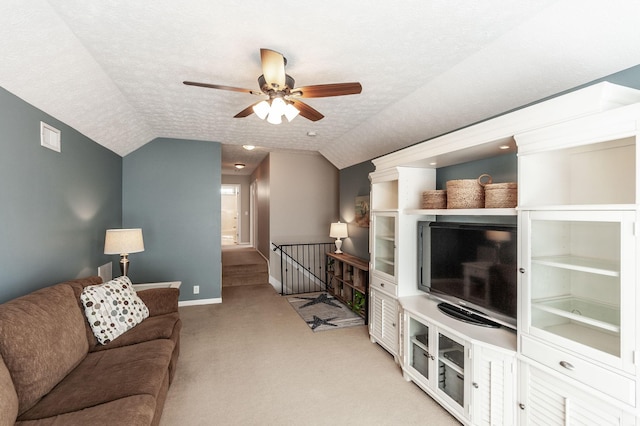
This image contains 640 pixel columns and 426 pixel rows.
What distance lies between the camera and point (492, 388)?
193cm

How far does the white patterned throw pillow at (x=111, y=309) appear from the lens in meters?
2.29

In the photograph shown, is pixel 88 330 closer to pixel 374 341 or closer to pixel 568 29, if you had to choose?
pixel 374 341

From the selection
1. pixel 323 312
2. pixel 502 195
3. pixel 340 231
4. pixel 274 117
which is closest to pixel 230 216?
pixel 340 231

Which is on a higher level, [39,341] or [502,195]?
[502,195]

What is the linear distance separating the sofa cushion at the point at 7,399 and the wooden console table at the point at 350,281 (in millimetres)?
3338

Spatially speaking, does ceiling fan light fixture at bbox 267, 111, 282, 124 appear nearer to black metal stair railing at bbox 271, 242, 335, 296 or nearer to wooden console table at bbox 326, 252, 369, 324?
wooden console table at bbox 326, 252, 369, 324

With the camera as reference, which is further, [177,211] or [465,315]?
[177,211]

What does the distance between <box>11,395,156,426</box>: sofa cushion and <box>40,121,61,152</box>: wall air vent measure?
6.89ft

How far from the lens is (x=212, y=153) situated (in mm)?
4820

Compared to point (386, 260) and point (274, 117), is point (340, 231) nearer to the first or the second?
point (386, 260)

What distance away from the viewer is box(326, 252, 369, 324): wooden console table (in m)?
4.29

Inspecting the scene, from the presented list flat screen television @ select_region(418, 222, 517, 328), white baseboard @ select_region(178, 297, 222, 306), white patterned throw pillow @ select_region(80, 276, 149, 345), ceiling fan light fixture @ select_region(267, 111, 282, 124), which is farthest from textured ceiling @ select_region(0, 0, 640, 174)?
white baseboard @ select_region(178, 297, 222, 306)

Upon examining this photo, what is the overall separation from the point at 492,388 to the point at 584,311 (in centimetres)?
74

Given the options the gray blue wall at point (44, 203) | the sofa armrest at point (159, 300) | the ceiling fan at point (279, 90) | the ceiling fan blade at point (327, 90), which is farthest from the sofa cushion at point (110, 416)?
the ceiling fan blade at point (327, 90)
